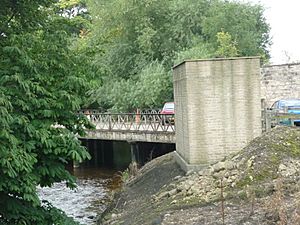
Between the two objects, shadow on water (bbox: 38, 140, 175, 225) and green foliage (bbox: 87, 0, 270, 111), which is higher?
green foliage (bbox: 87, 0, 270, 111)

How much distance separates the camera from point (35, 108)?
7.86m

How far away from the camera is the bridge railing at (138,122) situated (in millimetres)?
24281

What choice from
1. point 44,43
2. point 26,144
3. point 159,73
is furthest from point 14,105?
point 159,73

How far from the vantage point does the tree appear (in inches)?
286

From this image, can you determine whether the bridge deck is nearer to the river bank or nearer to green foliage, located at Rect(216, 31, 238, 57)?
green foliage, located at Rect(216, 31, 238, 57)

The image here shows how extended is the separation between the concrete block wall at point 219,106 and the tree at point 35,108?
5540 mm

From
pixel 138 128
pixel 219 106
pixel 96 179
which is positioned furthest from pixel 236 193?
pixel 96 179

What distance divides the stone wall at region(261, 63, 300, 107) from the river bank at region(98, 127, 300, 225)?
51.2ft

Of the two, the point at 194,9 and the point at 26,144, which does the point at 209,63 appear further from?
the point at 194,9

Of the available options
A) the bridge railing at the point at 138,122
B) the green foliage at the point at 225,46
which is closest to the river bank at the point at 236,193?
the bridge railing at the point at 138,122

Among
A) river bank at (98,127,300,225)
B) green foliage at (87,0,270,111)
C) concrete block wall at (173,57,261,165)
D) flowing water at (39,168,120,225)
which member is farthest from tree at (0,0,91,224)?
green foliage at (87,0,270,111)

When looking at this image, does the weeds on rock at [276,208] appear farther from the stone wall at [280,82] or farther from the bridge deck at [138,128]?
the stone wall at [280,82]

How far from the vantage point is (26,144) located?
7.37m

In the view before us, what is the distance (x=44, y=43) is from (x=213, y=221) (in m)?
4.31
